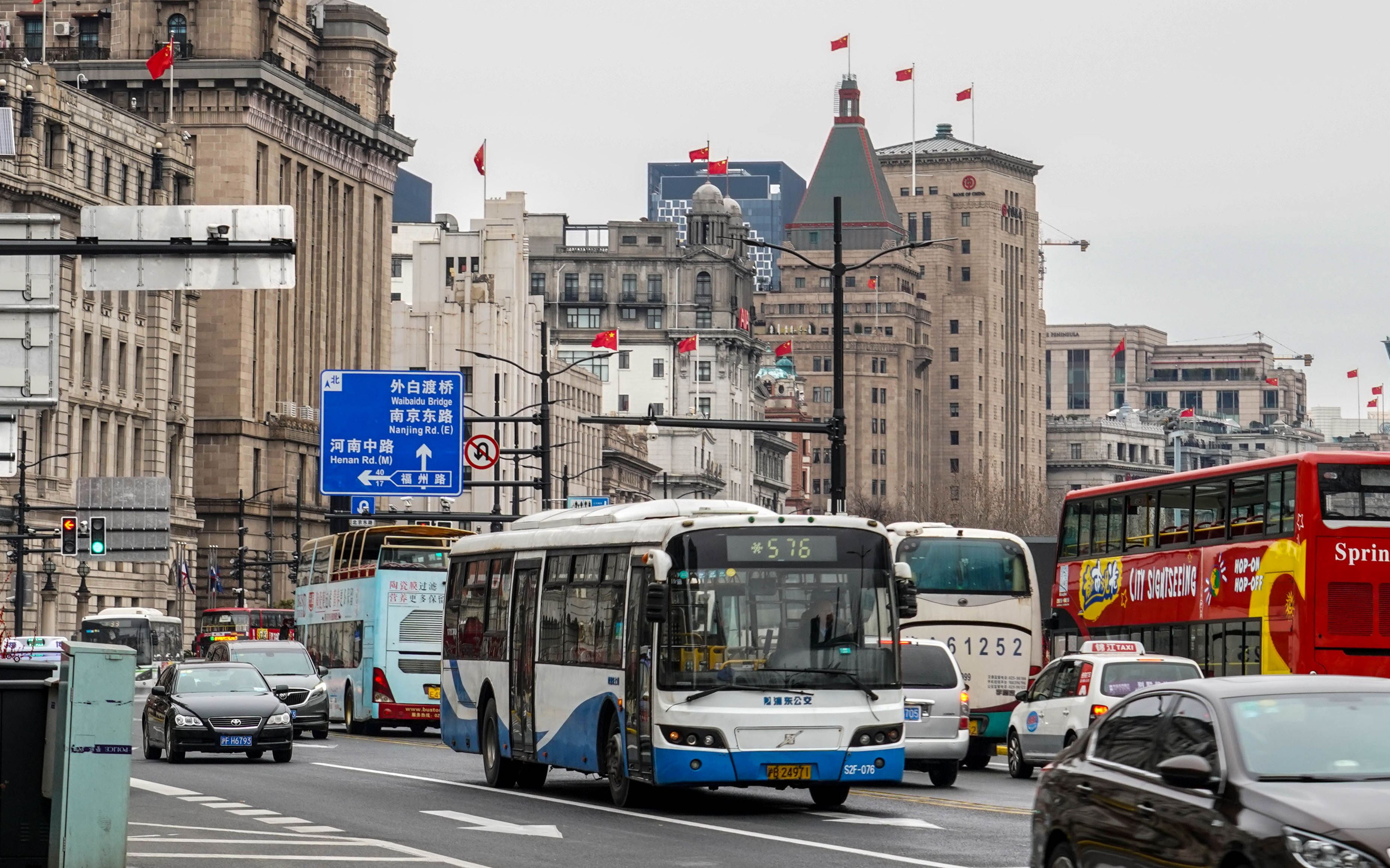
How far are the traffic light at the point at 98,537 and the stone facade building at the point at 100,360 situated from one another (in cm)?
1935

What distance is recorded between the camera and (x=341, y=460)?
167ft

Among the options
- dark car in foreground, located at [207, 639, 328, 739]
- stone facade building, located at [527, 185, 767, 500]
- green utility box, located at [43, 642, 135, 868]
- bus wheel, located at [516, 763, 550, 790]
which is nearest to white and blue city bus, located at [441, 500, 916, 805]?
bus wheel, located at [516, 763, 550, 790]

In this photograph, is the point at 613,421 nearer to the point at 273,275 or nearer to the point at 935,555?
the point at 935,555

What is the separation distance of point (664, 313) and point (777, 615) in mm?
163529

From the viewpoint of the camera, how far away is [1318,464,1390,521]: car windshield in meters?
27.9

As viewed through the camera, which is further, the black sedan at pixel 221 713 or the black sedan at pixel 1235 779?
the black sedan at pixel 221 713

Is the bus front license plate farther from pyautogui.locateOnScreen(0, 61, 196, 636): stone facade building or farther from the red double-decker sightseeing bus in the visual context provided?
pyautogui.locateOnScreen(0, 61, 196, 636): stone facade building

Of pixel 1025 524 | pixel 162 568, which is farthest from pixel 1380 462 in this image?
pixel 1025 524

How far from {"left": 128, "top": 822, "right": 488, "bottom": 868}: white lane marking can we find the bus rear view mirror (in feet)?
A: 12.3

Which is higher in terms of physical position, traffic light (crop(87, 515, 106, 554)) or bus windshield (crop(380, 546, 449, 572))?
traffic light (crop(87, 515, 106, 554))

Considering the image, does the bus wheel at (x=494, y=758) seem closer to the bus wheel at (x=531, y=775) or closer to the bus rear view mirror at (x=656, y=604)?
the bus wheel at (x=531, y=775)

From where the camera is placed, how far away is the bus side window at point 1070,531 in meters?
36.4

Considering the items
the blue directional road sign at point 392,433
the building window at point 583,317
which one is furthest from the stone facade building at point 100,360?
the building window at point 583,317

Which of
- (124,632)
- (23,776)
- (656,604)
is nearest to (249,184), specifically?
(124,632)
